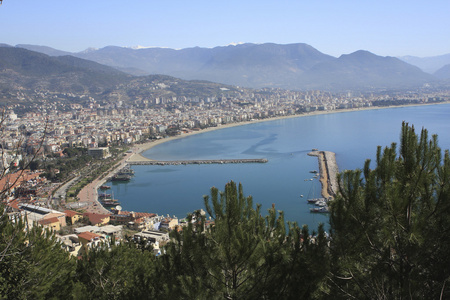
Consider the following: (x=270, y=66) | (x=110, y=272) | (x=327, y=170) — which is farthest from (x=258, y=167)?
(x=270, y=66)

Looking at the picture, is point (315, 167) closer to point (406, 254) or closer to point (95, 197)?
point (95, 197)

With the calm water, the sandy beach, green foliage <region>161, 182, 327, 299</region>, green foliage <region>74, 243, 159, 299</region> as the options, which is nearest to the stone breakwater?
the sandy beach

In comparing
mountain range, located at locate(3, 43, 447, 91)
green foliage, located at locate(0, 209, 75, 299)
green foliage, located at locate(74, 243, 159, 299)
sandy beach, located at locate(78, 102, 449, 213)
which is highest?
mountain range, located at locate(3, 43, 447, 91)

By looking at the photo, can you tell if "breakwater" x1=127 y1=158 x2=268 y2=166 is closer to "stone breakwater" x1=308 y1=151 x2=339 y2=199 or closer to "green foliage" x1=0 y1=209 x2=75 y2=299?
"stone breakwater" x1=308 y1=151 x2=339 y2=199

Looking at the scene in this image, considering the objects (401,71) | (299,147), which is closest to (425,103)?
(299,147)

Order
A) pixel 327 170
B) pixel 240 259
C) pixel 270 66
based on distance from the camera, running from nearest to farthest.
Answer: pixel 240 259 < pixel 327 170 < pixel 270 66

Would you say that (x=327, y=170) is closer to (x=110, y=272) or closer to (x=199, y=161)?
(x=199, y=161)

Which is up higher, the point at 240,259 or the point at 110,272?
the point at 240,259
